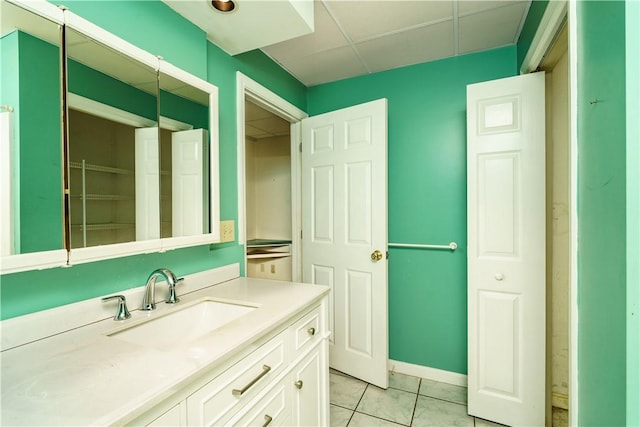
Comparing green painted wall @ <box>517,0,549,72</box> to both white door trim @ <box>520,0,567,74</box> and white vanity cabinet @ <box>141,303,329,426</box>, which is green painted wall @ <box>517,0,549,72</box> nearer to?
white door trim @ <box>520,0,567,74</box>

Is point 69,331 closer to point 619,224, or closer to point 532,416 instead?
point 619,224

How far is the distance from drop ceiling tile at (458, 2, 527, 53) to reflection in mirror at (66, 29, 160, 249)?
1.73 m

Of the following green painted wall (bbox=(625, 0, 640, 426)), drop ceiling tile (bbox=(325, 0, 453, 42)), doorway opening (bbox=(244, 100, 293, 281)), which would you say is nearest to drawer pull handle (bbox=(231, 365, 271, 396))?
green painted wall (bbox=(625, 0, 640, 426))

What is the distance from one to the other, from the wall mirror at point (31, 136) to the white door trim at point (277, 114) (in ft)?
2.86

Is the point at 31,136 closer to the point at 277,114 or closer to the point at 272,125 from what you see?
the point at 277,114

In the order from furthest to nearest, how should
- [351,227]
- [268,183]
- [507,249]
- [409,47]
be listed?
[268,183] → [351,227] → [409,47] → [507,249]

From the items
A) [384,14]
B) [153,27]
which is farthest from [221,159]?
[384,14]

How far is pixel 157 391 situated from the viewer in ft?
1.96

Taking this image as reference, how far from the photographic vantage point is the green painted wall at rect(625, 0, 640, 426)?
26.9 inches

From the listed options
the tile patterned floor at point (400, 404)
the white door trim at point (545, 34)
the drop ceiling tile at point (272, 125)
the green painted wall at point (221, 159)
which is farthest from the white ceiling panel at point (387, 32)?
the tile patterned floor at point (400, 404)

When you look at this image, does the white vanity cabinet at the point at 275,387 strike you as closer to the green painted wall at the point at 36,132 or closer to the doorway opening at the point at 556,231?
the green painted wall at the point at 36,132

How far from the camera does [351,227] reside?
2.11 m

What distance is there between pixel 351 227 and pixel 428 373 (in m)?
A: 1.22

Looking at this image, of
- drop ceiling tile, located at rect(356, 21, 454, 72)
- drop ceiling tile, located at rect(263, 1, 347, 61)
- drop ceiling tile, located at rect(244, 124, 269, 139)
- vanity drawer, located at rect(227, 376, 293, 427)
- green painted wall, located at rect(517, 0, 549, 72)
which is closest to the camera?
vanity drawer, located at rect(227, 376, 293, 427)
